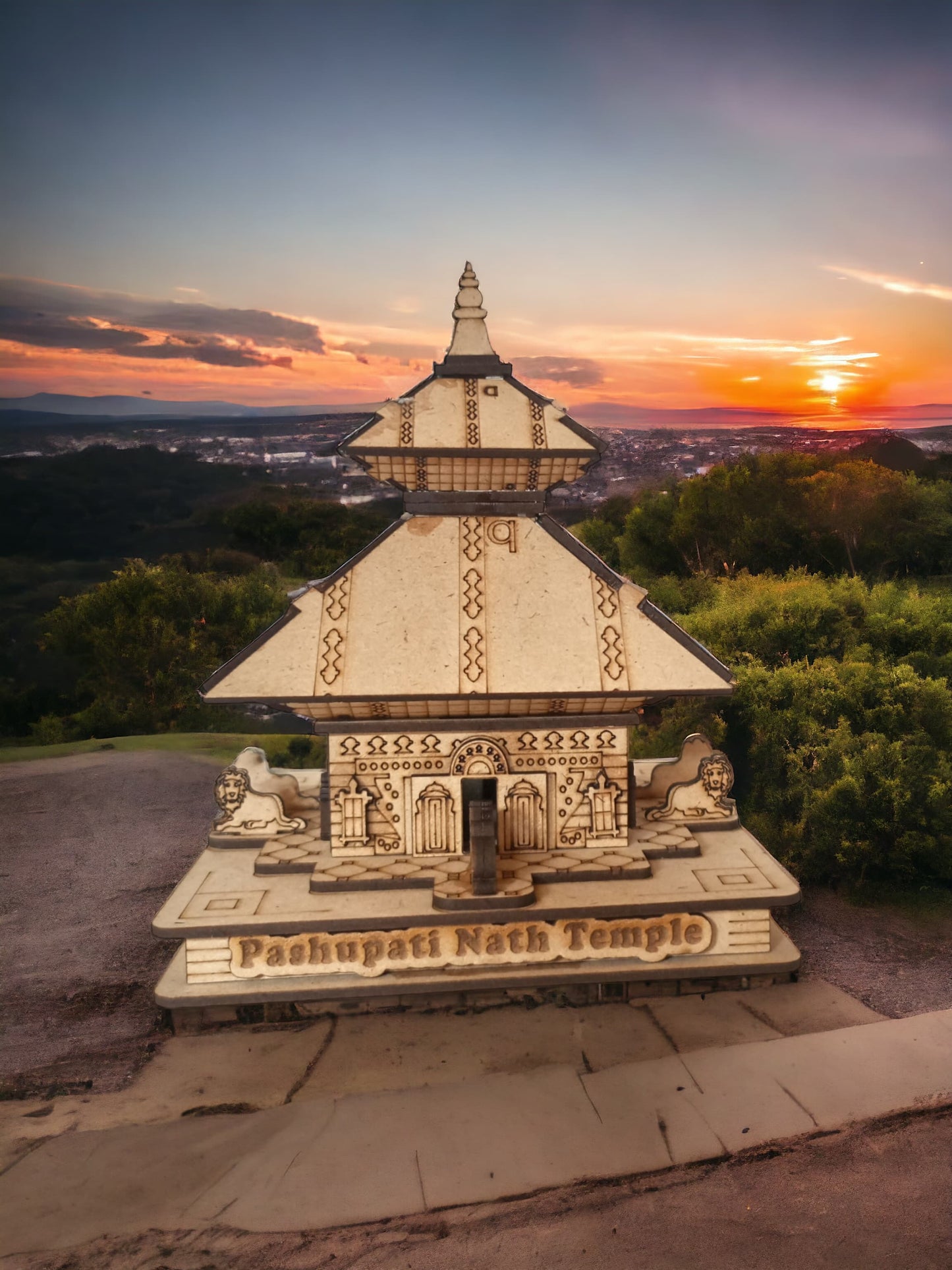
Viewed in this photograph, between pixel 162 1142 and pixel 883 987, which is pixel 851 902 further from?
pixel 162 1142

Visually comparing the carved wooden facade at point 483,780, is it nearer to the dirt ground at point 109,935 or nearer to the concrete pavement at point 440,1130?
the concrete pavement at point 440,1130

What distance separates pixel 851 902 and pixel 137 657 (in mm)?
13205

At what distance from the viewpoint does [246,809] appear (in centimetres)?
830

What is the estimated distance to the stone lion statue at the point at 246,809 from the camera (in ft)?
27.1

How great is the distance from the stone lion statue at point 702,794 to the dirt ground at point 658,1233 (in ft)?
11.2

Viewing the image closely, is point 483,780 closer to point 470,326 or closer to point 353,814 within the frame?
point 353,814

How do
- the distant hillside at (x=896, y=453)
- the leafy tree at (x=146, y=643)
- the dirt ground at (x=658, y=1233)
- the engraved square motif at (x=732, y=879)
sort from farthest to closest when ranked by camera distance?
the distant hillside at (x=896, y=453) < the leafy tree at (x=146, y=643) < the engraved square motif at (x=732, y=879) < the dirt ground at (x=658, y=1233)

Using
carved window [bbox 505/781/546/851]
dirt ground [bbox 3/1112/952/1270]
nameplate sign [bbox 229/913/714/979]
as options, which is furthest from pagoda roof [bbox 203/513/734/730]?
dirt ground [bbox 3/1112/952/1270]

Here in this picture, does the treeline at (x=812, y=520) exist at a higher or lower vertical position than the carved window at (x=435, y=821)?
higher

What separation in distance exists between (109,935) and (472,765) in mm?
4482

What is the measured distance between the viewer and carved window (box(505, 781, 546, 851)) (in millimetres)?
7477

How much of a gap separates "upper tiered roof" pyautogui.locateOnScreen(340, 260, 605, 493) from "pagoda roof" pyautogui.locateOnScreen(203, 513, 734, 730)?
384 mm

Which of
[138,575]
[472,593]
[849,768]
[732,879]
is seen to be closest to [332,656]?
[472,593]

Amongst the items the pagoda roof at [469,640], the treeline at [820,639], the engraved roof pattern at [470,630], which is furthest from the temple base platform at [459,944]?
the treeline at [820,639]
